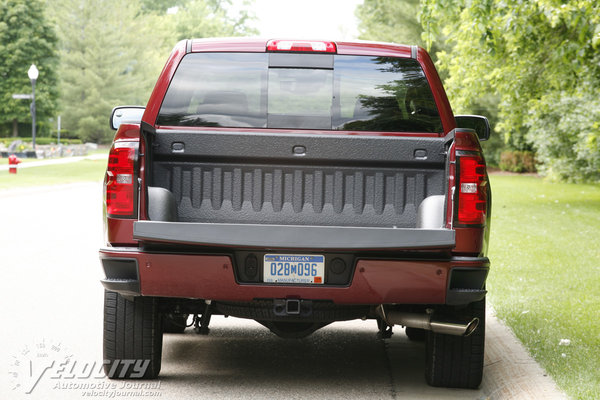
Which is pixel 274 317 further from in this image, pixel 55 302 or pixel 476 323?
pixel 55 302

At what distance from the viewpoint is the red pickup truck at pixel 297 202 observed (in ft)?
16.6

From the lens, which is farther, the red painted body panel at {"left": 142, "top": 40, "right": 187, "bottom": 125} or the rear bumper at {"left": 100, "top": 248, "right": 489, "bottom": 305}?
the red painted body panel at {"left": 142, "top": 40, "right": 187, "bottom": 125}

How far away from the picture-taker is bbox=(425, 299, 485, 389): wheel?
18.6ft

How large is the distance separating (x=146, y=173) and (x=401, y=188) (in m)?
1.48

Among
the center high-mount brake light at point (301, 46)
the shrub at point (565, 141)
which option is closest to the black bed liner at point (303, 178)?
the center high-mount brake light at point (301, 46)

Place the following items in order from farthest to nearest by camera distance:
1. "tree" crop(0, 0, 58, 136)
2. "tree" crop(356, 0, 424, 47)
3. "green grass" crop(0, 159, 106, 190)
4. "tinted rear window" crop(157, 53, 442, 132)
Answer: "tree" crop(0, 0, 58, 136), "tree" crop(356, 0, 424, 47), "green grass" crop(0, 159, 106, 190), "tinted rear window" crop(157, 53, 442, 132)

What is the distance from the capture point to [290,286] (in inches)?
202

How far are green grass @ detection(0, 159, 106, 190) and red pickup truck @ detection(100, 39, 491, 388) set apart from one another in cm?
1983

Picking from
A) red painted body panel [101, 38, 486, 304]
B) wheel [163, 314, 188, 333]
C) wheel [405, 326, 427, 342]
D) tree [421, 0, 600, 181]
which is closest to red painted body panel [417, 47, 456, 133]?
red painted body panel [101, 38, 486, 304]

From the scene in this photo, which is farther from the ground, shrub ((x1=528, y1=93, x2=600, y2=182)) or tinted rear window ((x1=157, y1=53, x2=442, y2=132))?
tinted rear window ((x1=157, y1=53, x2=442, y2=132))

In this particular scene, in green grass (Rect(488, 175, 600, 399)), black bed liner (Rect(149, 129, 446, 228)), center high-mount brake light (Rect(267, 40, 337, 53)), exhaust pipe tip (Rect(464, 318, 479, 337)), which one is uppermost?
center high-mount brake light (Rect(267, 40, 337, 53))

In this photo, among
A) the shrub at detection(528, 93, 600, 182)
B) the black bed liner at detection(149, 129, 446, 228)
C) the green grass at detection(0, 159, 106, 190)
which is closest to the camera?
the black bed liner at detection(149, 129, 446, 228)

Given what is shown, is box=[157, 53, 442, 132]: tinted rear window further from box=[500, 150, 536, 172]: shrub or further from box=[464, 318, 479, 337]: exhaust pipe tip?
box=[500, 150, 536, 172]: shrub

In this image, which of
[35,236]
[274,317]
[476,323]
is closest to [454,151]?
[476,323]
